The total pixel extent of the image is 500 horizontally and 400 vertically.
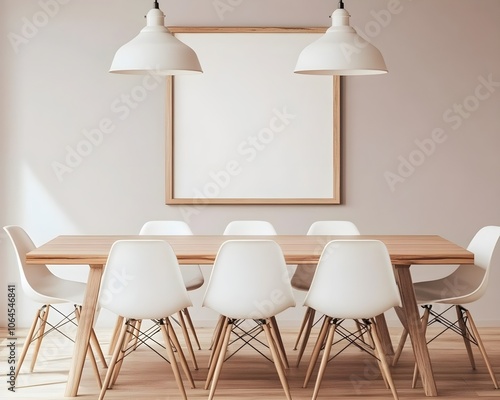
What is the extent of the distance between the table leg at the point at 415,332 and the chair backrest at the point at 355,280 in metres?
0.29

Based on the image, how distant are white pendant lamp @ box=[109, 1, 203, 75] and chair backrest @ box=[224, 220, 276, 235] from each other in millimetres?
1224

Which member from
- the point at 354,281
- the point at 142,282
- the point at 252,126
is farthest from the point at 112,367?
the point at 252,126

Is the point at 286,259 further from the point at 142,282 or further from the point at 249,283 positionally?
the point at 142,282

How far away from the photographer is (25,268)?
4445mm

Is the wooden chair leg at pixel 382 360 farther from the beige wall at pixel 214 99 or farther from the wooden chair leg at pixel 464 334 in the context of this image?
the beige wall at pixel 214 99

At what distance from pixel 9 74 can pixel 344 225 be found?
8.36ft

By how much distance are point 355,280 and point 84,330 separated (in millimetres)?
1356

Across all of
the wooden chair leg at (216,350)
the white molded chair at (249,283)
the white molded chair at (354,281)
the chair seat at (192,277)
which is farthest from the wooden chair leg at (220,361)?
the chair seat at (192,277)

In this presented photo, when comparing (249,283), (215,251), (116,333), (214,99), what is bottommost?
(116,333)

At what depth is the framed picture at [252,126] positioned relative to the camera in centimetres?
574

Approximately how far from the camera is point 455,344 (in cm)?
525

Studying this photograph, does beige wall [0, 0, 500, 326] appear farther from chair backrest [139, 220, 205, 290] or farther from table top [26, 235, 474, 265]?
table top [26, 235, 474, 265]

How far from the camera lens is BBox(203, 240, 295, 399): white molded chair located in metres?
3.83

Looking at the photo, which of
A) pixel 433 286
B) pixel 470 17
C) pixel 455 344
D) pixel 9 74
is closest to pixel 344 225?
pixel 433 286
